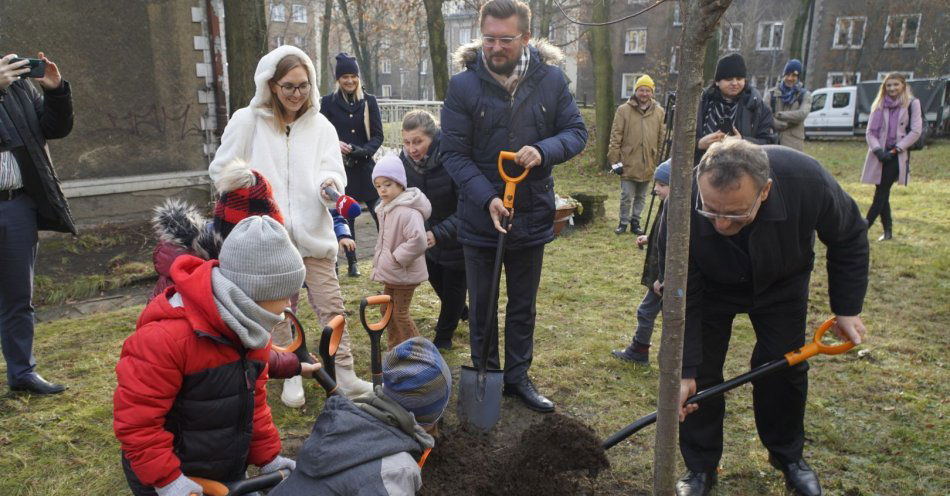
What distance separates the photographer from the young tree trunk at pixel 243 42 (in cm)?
749

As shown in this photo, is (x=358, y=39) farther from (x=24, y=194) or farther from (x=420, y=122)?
(x=24, y=194)

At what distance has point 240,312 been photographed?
1.90 metres

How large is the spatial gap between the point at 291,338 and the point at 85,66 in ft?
19.6

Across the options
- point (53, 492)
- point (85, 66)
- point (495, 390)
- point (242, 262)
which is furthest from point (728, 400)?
point (85, 66)

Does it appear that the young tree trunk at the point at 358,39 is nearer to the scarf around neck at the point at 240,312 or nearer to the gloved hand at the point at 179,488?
the scarf around neck at the point at 240,312

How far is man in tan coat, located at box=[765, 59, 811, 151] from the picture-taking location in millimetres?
6977

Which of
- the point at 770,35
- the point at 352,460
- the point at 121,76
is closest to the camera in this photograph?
the point at 352,460

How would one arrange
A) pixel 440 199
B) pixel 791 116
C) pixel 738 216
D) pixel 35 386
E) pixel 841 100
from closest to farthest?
pixel 738 216, pixel 35 386, pixel 440 199, pixel 791 116, pixel 841 100

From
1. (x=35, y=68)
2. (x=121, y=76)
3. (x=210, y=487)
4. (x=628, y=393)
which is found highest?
(x=121, y=76)

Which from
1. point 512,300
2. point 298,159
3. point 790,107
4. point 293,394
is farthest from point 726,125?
point 293,394

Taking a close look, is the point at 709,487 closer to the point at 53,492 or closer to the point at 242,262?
the point at 242,262

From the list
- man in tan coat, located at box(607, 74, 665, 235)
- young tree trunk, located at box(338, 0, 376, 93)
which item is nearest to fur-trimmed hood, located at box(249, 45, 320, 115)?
man in tan coat, located at box(607, 74, 665, 235)

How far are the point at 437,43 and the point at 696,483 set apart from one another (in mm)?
11409

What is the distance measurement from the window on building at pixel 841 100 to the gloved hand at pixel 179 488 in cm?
2507
